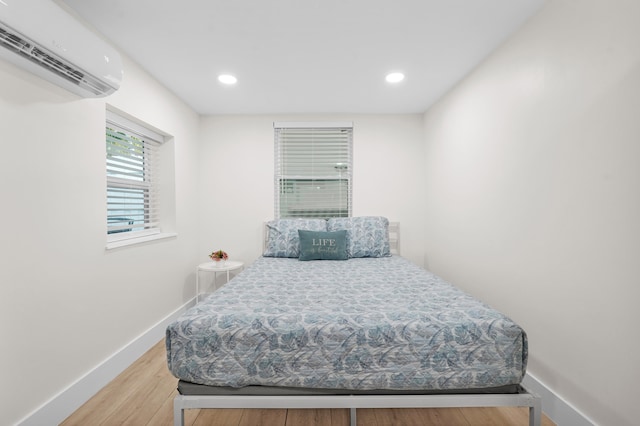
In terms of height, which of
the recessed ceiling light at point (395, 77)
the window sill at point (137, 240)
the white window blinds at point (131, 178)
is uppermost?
the recessed ceiling light at point (395, 77)

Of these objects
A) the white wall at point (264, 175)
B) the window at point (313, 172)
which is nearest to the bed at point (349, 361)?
the white wall at point (264, 175)

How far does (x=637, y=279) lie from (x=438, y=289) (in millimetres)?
920

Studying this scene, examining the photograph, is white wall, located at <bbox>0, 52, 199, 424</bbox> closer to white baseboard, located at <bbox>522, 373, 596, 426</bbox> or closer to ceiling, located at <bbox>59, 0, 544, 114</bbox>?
ceiling, located at <bbox>59, 0, 544, 114</bbox>

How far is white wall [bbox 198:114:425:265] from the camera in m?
3.73

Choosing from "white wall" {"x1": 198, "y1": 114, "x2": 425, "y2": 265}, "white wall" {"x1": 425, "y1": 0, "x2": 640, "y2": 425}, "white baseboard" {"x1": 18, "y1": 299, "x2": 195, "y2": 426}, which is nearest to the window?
"white wall" {"x1": 198, "y1": 114, "x2": 425, "y2": 265}

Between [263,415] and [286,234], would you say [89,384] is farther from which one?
[286,234]

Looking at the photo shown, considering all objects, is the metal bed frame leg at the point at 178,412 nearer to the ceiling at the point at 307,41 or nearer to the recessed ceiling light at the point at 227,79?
the ceiling at the point at 307,41

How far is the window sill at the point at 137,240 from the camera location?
216 centimetres

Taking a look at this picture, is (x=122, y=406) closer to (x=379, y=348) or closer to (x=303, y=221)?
(x=379, y=348)

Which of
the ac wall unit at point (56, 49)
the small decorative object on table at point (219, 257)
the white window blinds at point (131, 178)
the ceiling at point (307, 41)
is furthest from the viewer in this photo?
the small decorative object on table at point (219, 257)

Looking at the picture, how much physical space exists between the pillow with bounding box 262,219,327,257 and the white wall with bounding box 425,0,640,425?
1.67 metres

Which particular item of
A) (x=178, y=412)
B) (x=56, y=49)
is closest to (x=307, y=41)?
(x=56, y=49)

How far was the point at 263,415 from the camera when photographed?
5.68ft

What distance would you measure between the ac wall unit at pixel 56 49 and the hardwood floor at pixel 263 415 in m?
1.87
